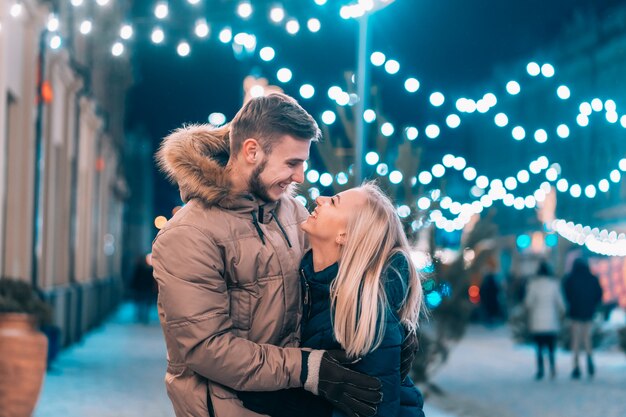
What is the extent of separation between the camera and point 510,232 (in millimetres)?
53969

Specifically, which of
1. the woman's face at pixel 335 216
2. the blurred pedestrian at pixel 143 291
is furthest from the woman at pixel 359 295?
the blurred pedestrian at pixel 143 291

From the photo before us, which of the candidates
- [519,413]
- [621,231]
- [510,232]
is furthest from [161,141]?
[510,232]

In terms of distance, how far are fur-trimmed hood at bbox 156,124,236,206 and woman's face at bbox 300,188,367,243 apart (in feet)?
0.96

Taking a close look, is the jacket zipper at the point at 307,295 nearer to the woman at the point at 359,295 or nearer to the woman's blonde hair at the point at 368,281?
A: the woman at the point at 359,295

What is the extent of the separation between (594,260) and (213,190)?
95.5 feet

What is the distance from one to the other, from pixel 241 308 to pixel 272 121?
646mm

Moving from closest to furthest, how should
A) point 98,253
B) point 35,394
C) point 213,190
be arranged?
point 213,190 → point 35,394 → point 98,253

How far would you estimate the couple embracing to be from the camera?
3.46 m

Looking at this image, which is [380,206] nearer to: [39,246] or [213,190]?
[213,190]

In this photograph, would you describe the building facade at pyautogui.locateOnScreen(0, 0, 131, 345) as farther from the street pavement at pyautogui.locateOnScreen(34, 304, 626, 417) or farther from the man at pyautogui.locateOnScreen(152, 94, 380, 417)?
the man at pyautogui.locateOnScreen(152, 94, 380, 417)

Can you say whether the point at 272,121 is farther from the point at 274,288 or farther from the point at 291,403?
the point at 291,403

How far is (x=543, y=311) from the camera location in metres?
15.6

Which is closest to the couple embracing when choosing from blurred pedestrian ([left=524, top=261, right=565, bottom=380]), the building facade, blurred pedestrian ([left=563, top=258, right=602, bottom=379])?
the building facade

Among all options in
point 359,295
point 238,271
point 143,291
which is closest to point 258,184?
point 238,271
